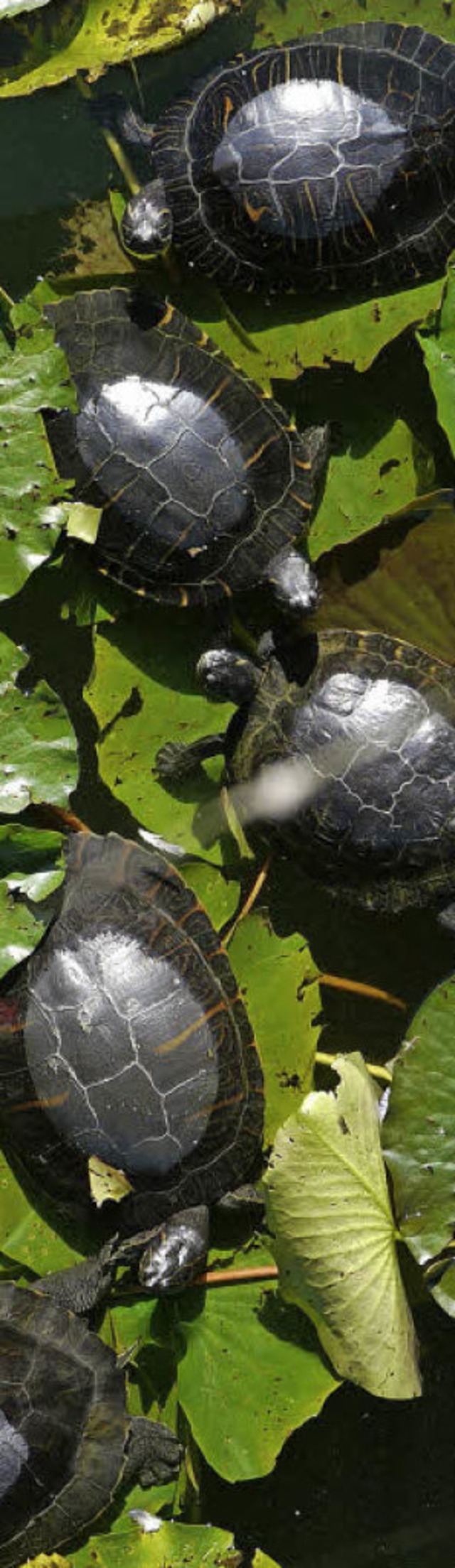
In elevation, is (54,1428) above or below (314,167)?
below

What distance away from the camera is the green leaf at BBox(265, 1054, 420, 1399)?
356cm

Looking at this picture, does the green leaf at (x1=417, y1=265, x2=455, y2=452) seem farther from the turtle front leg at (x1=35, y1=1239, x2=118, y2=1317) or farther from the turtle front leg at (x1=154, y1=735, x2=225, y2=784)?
the turtle front leg at (x1=35, y1=1239, x2=118, y2=1317)

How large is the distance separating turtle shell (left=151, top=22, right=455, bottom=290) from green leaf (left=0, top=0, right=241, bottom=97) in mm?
183

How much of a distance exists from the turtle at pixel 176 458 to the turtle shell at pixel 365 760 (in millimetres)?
252

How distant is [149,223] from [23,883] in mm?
1923

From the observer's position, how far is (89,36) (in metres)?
4.09

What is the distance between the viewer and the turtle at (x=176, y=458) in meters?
3.93

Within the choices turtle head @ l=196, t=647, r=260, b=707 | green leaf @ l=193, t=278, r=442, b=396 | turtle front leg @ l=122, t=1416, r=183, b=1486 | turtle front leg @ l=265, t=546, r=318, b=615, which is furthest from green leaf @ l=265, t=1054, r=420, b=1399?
green leaf @ l=193, t=278, r=442, b=396

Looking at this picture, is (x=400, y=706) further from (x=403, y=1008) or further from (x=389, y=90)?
(x=389, y=90)

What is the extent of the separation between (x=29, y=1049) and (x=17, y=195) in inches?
98.6

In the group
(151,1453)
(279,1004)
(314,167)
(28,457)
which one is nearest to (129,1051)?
(279,1004)

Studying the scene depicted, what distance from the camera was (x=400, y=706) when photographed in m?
3.86

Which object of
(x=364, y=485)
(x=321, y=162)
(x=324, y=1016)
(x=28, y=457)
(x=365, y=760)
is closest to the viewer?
(x=28, y=457)

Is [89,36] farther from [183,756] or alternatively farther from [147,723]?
[183,756]
